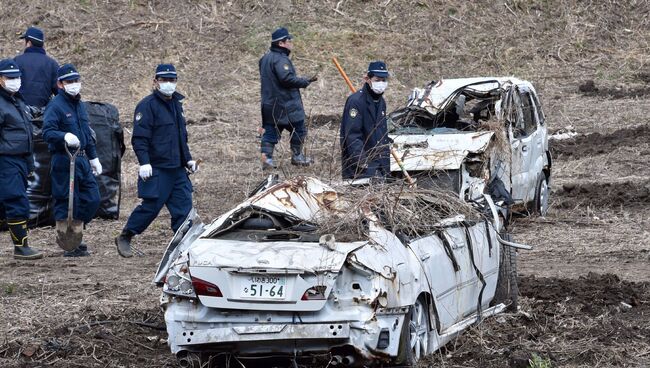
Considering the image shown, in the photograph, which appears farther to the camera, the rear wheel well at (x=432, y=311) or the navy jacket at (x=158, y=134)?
the navy jacket at (x=158, y=134)

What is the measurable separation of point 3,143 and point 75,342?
4091 mm

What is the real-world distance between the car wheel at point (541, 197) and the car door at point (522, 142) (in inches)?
7.2

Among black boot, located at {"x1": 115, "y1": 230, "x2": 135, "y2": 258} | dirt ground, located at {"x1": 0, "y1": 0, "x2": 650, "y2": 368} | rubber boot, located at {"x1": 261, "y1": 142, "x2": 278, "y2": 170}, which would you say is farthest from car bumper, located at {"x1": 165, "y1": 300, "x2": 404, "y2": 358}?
rubber boot, located at {"x1": 261, "y1": 142, "x2": 278, "y2": 170}

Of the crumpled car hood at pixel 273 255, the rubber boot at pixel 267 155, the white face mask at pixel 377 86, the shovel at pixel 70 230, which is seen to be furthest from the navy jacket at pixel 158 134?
the rubber boot at pixel 267 155

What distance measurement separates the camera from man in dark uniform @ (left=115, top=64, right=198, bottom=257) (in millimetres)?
12078

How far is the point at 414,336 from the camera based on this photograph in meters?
8.07

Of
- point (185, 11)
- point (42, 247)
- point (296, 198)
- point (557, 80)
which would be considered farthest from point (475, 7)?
point (296, 198)

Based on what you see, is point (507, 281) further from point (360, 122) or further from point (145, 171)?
point (145, 171)

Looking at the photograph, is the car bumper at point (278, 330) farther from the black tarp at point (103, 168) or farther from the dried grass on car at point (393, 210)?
the black tarp at point (103, 168)

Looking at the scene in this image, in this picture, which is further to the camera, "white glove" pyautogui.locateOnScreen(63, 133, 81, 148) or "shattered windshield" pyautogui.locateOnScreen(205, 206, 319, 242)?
"white glove" pyautogui.locateOnScreen(63, 133, 81, 148)

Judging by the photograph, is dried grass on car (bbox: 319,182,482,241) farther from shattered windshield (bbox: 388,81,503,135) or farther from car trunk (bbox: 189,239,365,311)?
shattered windshield (bbox: 388,81,503,135)

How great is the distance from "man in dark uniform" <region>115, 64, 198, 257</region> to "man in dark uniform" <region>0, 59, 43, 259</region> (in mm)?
1254

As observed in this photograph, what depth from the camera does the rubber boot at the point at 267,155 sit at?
18.0 m

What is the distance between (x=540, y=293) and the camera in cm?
1059
